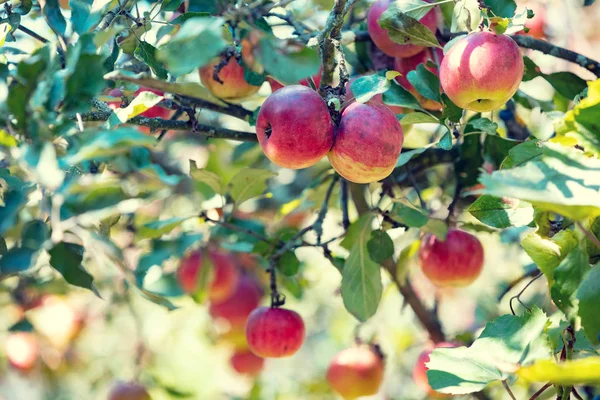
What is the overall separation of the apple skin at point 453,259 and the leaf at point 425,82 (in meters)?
0.46

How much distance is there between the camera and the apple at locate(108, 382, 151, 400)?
1851mm

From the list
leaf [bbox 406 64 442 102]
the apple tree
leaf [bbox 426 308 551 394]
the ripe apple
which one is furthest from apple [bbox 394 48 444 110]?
the ripe apple

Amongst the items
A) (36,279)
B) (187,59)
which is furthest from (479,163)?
(36,279)

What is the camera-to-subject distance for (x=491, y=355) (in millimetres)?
908

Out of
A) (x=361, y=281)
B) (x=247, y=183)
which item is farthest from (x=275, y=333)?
(x=247, y=183)

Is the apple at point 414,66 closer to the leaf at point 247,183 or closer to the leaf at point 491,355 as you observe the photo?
the leaf at point 247,183

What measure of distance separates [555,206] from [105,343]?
2.95 metres

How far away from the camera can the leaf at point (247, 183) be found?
143 cm

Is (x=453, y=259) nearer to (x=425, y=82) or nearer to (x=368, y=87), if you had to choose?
(x=425, y=82)

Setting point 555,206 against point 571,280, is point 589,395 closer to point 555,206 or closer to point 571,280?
point 571,280

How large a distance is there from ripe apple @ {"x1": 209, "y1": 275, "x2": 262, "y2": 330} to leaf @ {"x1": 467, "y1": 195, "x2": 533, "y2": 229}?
53.2 inches

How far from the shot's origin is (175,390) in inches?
77.0

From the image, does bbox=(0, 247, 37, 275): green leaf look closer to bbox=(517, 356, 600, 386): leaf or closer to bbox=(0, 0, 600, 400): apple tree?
bbox=(0, 0, 600, 400): apple tree

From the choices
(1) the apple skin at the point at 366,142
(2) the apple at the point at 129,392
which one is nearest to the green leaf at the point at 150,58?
(1) the apple skin at the point at 366,142
